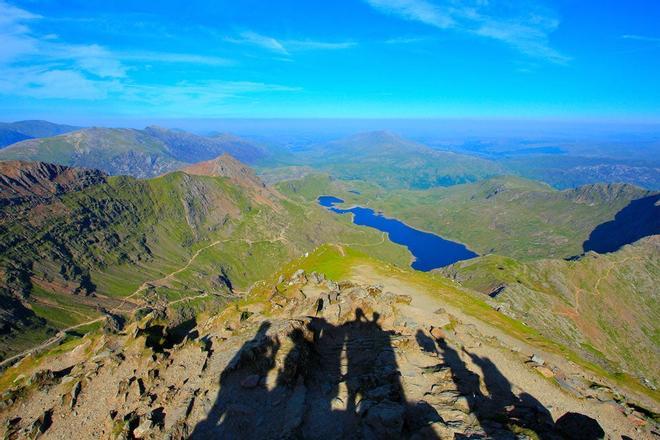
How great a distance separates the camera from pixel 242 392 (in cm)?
3009

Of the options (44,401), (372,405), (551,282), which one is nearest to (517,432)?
(372,405)

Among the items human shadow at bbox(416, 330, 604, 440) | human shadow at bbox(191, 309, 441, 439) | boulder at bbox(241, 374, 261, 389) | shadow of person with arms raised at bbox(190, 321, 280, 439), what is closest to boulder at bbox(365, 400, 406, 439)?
human shadow at bbox(191, 309, 441, 439)

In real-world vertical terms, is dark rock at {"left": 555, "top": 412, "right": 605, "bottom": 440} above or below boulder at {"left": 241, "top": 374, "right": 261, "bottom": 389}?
above

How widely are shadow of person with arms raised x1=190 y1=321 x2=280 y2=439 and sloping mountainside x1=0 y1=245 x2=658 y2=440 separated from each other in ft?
0.29

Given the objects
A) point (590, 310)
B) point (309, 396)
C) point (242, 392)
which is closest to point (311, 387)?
point (309, 396)

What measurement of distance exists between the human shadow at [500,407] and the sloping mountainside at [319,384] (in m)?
0.14

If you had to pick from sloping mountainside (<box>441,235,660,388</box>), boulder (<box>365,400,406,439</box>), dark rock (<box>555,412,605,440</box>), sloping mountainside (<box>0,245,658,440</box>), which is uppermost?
dark rock (<box>555,412,605,440</box>)

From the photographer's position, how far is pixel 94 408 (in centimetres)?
3288

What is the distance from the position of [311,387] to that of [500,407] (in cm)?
1547

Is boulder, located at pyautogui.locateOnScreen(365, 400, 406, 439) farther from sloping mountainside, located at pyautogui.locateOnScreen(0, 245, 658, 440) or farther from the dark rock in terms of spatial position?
the dark rock

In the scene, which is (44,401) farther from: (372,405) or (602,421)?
(602,421)

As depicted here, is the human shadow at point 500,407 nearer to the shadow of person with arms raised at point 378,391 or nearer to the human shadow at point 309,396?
the shadow of person with arms raised at point 378,391

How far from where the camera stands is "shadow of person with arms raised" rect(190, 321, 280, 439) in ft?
88.7

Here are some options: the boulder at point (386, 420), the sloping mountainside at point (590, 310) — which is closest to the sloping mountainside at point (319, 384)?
the boulder at point (386, 420)
